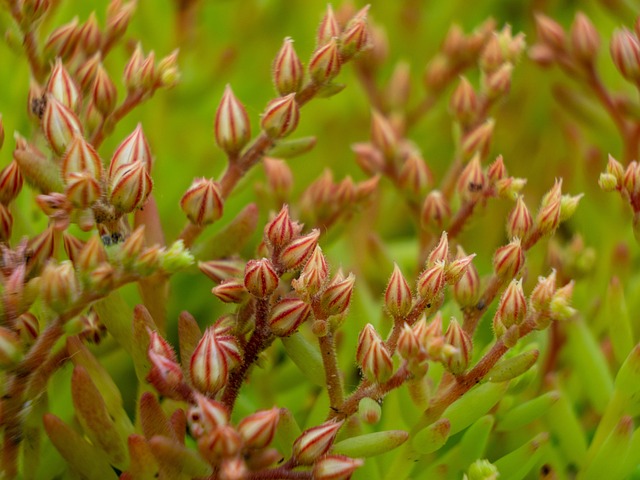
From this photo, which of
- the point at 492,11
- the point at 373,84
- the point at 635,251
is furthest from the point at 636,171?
the point at 492,11

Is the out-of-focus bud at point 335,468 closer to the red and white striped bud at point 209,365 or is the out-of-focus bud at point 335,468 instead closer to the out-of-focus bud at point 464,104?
the red and white striped bud at point 209,365

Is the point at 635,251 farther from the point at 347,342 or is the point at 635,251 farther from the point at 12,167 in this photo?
the point at 12,167

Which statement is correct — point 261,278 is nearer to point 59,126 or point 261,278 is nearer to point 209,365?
point 209,365

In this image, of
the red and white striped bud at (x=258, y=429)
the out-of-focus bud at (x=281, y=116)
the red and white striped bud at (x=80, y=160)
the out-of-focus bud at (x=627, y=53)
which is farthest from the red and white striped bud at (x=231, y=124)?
the out-of-focus bud at (x=627, y=53)

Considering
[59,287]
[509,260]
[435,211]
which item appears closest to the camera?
[59,287]

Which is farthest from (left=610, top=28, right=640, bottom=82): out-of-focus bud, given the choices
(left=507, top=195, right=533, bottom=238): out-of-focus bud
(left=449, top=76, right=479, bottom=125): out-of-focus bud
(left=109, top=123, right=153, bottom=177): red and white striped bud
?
(left=109, top=123, right=153, bottom=177): red and white striped bud

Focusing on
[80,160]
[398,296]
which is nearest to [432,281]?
[398,296]

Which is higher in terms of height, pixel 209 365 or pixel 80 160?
pixel 80 160
